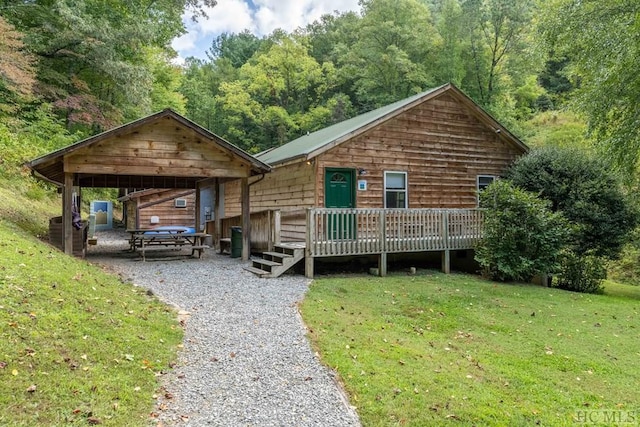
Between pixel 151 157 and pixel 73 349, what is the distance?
7.18 m

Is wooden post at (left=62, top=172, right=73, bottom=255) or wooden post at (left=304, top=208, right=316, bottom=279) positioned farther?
wooden post at (left=62, top=172, right=73, bottom=255)

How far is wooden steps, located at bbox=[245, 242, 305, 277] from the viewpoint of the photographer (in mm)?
9492

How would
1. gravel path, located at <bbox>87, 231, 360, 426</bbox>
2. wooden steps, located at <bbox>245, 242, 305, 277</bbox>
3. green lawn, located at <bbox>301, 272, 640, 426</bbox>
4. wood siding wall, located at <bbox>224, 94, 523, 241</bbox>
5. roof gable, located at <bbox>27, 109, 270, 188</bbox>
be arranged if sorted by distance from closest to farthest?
gravel path, located at <bbox>87, 231, 360, 426</bbox>
green lawn, located at <bbox>301, 272, 640, 426</bbox>
wooden steps, located at <bbox>245, 242, 305, 277</bbox>
roof gable, located at <bbox>27, 109, 270, 188</bbox>
wood siding wall, located at <bbox>224, 94, 523, 241</bbox>

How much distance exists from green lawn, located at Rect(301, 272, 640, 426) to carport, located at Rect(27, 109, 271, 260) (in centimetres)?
442

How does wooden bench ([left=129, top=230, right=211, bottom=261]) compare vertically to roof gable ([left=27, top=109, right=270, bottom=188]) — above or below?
below

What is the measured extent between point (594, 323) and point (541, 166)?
7099 mm

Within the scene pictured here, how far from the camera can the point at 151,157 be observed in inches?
409

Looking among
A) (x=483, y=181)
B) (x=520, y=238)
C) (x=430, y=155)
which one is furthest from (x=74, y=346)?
(x=483, y=181)

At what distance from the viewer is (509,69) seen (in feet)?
91.7

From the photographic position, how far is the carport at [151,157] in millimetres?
9797

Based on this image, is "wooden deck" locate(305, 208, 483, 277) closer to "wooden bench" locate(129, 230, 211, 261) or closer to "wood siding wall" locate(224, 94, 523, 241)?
"wood siding wall" locate(224, 94, 523, 241)

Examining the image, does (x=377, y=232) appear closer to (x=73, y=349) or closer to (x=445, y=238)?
(x=445, y=238)

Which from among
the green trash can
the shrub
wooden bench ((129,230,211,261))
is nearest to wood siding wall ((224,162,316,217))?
the green trash can

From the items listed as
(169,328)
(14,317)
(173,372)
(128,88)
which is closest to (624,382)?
(173,372)
